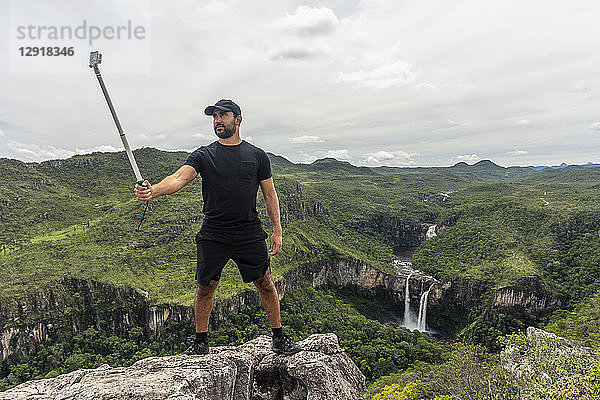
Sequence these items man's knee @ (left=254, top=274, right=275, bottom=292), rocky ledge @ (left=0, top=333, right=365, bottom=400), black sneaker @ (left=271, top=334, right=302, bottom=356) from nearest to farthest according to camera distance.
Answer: rocky ledge @ (left=0, top=333, right=365, bottom=400) < man's knee @ (left=254, top=274, right=275, bottom=292) < black sneaker @ (left=271, top=334, right=302, bottom=356)

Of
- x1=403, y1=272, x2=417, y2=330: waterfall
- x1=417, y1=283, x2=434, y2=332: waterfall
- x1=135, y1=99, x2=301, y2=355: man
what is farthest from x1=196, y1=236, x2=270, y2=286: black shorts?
x1=403, y1=272, x2=417, y2=330: waterfall

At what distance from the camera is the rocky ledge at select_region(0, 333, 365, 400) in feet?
15.9

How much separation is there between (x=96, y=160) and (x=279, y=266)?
3458 inches

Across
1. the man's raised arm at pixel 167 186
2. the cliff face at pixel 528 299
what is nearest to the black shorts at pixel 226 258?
the man's raised arm at pixel 167 186

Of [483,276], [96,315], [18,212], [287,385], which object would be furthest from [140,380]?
[18,212]

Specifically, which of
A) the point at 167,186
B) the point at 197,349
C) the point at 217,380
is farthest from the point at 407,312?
the point at 167,186

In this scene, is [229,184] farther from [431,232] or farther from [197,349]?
[431,232]

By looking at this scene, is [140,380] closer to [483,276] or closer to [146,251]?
[146,251]

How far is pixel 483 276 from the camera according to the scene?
7031 cm

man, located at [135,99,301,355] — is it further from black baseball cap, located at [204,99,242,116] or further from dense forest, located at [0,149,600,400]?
dense forest, located at [0,149,600,400]

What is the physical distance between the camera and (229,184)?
543 cm

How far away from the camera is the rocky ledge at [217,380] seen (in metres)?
4.84

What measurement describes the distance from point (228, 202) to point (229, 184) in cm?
31

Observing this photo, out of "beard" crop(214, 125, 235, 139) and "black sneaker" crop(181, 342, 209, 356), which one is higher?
"beard" crop(214, 125, 235, 139)
